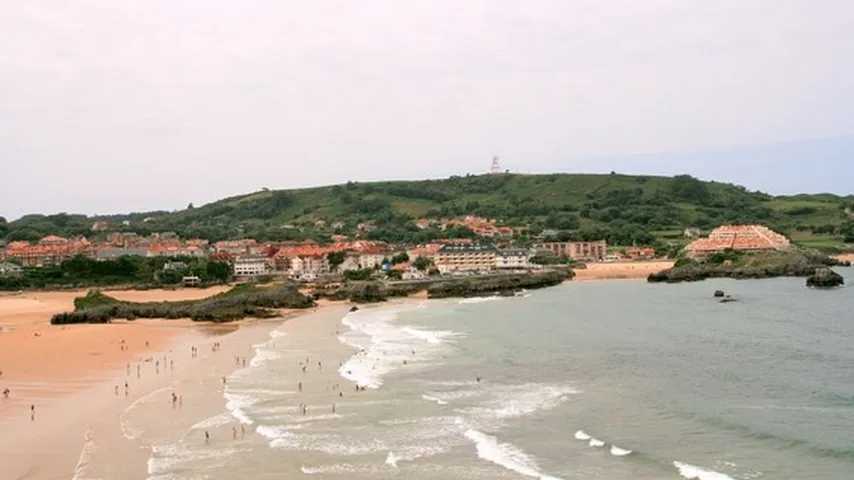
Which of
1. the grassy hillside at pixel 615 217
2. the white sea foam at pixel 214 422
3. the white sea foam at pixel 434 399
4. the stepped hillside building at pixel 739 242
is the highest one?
the grassy hillside at pixel 615 217

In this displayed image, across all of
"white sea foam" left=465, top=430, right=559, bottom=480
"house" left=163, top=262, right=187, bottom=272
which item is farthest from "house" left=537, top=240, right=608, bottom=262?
"white sea foam" left=465, top=430, right=559, bottom=480

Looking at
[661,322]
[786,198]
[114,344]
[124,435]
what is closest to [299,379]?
[124,435]

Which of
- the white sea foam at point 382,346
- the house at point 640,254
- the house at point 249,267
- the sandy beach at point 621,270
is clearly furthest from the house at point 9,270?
the house at point 640,254

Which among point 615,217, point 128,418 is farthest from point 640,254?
point 128,418

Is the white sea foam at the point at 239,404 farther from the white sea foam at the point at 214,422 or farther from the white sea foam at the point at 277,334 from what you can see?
the white sea foam at the point at 277,334

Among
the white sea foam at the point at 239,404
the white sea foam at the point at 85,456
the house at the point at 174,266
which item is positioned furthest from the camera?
the house at the point at 174,266

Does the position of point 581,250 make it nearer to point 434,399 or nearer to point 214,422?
point 434,399
